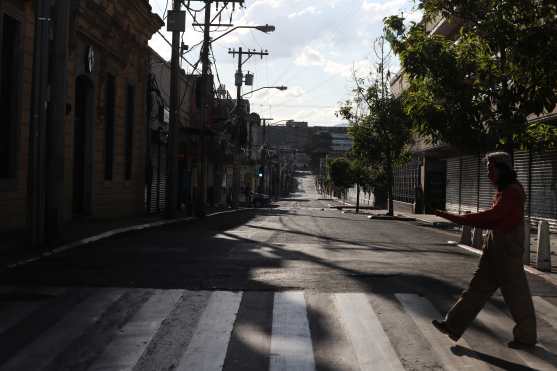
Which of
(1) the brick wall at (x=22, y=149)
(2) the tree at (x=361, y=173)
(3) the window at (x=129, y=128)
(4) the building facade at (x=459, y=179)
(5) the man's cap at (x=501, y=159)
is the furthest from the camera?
(2) the tree at (x=361, y=173)

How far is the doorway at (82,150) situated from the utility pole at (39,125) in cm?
919

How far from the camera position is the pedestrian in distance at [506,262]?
5832 mm

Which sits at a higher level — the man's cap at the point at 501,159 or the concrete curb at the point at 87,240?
the man's cap at the point at 501,159

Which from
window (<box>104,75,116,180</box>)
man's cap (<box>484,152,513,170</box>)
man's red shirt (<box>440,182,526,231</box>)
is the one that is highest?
window (<box>104,75,116,180</box>)

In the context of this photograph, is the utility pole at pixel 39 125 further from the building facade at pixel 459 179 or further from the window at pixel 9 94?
the building facade at pixel 459 179

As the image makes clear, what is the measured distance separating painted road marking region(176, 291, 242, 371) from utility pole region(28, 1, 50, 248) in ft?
17.5

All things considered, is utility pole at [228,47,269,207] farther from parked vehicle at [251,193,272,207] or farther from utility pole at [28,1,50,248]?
utility pole at [28,1,50,248]

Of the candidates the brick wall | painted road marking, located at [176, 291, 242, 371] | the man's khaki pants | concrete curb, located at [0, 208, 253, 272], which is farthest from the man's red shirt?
the brick wall

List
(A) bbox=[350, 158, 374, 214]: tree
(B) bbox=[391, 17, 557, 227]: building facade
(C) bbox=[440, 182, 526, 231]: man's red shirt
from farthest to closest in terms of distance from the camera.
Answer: (A) bbox=[350, 158, 374, 214]: tree, (B) bbox=[391, 17, 557, 227]: building facade, (C) bbox=[440, 182, 526, 231]: man's red shirt

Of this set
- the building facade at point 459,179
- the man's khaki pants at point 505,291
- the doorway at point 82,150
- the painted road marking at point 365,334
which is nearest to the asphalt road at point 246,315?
the painted road marking at point 365,334

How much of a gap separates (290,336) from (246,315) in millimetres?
912

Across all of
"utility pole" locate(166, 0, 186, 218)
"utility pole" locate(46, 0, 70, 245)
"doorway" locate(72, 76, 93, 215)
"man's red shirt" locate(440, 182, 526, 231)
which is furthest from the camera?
"utility pole" locate(166, 0, 186, 218)

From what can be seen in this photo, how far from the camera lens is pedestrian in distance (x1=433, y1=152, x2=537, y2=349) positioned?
19.1 feet

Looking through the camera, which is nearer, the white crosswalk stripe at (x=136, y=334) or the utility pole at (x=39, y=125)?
the white crosswalk stripe at (x=136, y=334)
